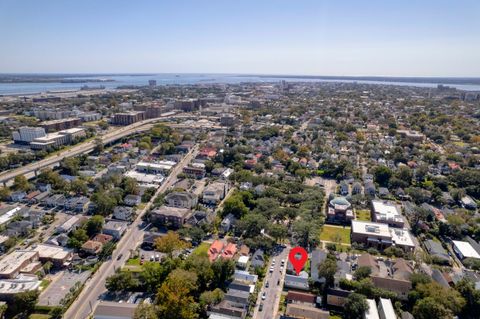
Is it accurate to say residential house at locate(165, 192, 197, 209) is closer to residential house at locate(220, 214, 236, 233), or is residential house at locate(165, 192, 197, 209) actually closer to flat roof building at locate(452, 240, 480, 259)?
residential house at locate(220, 214, 236, 233)

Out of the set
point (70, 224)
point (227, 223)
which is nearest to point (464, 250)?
point (227, 223)

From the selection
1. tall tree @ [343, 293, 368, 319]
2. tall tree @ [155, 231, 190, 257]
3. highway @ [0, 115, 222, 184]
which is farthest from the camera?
highway @ [0, 115, 222, 184]

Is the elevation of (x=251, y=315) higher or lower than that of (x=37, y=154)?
lower

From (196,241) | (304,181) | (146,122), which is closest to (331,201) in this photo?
(304,181)

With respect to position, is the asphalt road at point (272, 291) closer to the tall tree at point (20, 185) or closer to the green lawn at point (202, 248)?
the green lawn at point (202, 248)

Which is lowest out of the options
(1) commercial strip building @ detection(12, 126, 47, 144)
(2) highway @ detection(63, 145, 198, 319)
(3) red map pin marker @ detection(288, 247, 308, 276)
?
(2) highway @ detection(63, 145, 198, 319)

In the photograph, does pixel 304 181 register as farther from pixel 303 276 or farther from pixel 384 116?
pixel 384 116

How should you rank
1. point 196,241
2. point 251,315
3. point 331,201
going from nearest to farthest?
point 251,315 < point 196,241 < point 331,201

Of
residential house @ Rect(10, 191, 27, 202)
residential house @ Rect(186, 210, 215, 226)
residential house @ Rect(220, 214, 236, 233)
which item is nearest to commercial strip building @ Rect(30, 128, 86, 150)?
residential house @ Rect(10, 191, 27, 202)
